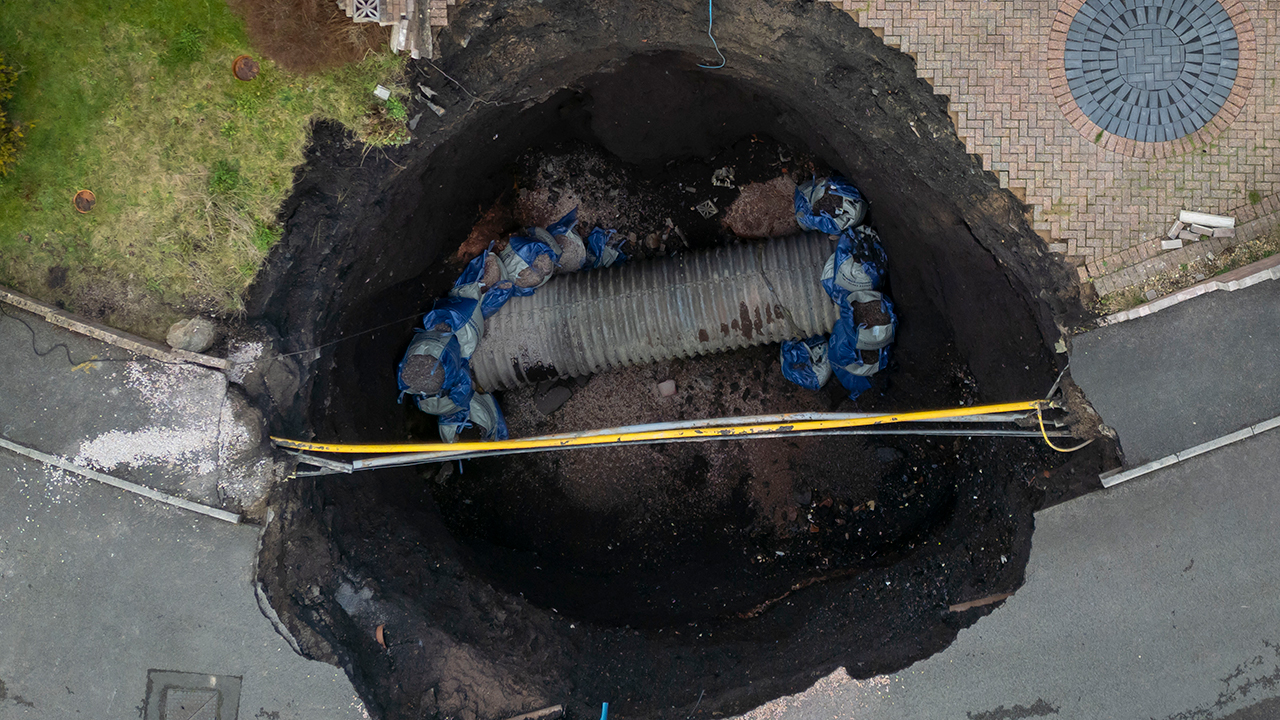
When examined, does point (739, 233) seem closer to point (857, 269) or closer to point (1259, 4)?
point (857, 269)

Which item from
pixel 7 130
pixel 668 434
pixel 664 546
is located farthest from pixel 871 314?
pixel 7 130

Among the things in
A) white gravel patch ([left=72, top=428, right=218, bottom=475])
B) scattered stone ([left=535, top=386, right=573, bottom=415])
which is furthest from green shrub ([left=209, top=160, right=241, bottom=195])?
scattered stone ([left=535, top=386, right=573, bottom=415])

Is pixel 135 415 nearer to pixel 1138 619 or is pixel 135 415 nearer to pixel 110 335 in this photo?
pixel 110 335

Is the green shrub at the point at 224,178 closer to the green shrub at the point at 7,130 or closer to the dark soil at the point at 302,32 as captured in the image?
the dark soil at the point at 302,32

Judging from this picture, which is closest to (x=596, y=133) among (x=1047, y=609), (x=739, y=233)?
(x=739, y=233)

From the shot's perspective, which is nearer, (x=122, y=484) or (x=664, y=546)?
(x=122, y=484)
